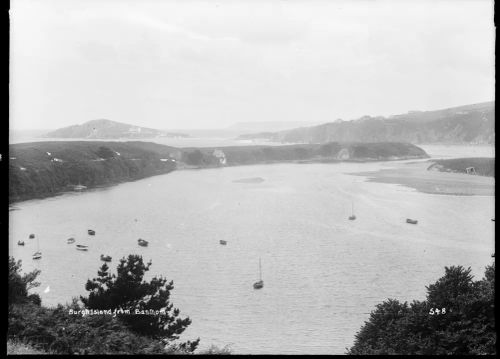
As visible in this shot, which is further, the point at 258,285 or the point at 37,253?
the point at 258,285

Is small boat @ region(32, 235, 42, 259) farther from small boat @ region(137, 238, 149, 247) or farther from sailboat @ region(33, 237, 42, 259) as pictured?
small boat @ region(137, 238, 149, 247)

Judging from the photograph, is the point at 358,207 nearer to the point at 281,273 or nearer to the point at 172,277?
the point at 281,273

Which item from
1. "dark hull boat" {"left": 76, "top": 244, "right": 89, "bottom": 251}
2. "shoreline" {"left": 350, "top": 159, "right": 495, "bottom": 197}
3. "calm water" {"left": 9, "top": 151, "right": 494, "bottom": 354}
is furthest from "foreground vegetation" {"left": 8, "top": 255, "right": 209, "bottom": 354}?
"shoreline" {"left": 350, "top": 159, "right": 495, "bottom": 197}

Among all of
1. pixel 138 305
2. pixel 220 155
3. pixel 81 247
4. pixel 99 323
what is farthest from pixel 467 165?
pixel 81 247

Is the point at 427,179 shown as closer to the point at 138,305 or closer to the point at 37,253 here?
the point at 138,305
